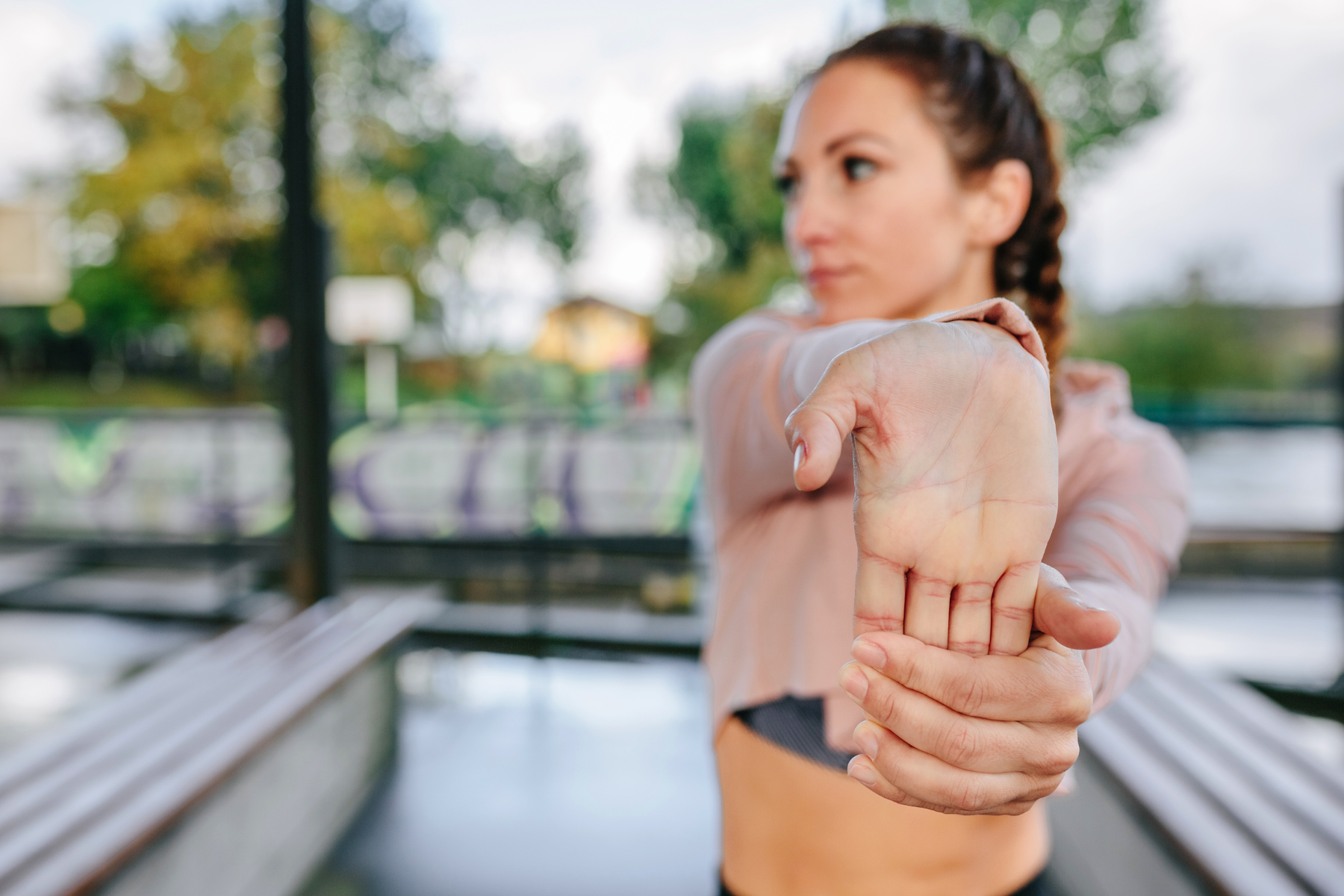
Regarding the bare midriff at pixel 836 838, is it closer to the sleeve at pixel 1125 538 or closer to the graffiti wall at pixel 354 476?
the sleeve at pixel 1125 538

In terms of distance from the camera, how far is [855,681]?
1.43 feet

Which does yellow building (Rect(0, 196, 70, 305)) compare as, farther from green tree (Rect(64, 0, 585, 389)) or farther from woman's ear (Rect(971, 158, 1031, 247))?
woman's ear (Rect(971, 158, 1031, 247))

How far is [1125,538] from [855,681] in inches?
16.6

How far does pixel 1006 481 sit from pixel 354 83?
11253 millimetres

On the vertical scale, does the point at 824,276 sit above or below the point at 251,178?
below

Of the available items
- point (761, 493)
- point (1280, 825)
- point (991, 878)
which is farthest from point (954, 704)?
point (1280, 825)

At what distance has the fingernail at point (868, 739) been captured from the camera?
1.51 ft

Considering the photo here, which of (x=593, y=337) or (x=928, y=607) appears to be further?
(x=593, y=337)

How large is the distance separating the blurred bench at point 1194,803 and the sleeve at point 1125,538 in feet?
2.55

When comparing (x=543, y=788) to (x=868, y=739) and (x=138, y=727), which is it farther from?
(x=868, y=739)

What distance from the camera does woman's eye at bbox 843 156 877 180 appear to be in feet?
2.60

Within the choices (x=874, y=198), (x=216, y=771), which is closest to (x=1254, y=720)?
(x=874, y=198)

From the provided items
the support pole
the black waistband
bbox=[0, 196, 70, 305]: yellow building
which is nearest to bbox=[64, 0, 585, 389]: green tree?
bbox=[0, 196, 70, 305]: yellow building

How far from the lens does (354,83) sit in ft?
32.7
